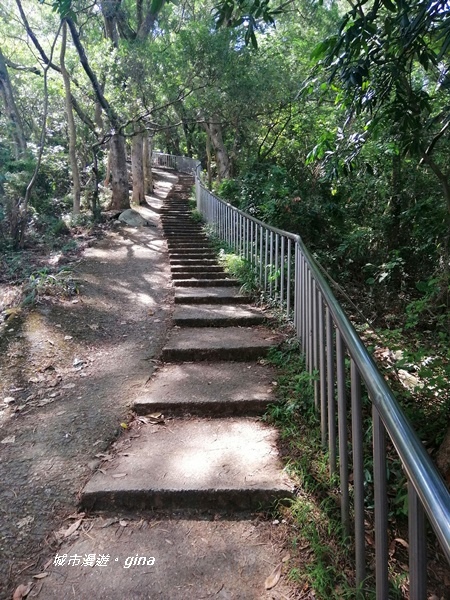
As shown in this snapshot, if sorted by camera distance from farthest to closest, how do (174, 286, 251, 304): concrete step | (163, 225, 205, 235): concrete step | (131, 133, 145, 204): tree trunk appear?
(131, 133, 145, 204): tree trunk < (163, 225, 205, 235): concrete step < (174, 286, 251, 304): concrete step

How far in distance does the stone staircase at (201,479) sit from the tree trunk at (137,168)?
11836mm

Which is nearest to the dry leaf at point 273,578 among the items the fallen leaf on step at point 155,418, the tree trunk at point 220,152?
the fallen leaf on step at point 155,418

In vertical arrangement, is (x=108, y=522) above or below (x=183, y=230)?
below

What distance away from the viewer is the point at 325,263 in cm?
740

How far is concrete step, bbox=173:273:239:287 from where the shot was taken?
6212mm

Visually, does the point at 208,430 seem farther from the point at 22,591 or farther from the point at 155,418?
the point at 22,591

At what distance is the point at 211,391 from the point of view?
11.0ft

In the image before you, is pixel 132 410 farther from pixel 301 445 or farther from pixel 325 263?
pixel 325 263

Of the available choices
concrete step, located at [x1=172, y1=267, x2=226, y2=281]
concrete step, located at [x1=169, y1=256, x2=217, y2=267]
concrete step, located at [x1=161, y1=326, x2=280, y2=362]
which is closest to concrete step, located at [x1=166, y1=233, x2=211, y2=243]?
concrete step, located at [x1=169, y1=256, x2=217, y2=267]

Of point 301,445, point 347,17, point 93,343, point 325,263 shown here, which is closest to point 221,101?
point 325,263

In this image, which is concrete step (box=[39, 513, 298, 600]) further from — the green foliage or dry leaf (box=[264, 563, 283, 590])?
the green foliage

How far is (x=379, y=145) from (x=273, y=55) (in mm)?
5986

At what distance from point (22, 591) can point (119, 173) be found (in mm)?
12481

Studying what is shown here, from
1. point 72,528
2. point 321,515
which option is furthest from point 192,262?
point 321,515
